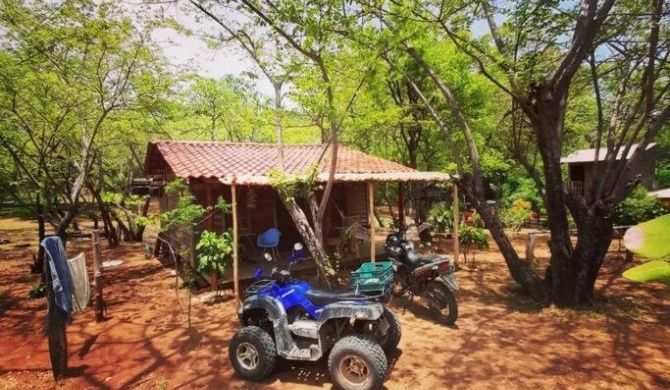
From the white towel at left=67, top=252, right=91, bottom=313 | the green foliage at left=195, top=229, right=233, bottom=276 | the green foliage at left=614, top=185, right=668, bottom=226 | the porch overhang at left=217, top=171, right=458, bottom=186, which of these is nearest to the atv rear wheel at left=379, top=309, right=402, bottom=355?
the porch overhang at left=217, top=171, right=458, bottom=186

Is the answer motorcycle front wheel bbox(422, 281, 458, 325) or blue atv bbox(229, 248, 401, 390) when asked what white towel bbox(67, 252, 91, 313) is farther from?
motorcycle front wheel bbox(422, 281, 458, 325)

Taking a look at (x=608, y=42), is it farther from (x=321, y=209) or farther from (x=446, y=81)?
(x=321, y=209)

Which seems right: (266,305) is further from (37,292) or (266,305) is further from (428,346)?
(37,292)

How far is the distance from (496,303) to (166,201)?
1014 cm

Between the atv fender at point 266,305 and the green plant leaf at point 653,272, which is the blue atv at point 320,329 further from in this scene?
the green plant leaf at point 653,272

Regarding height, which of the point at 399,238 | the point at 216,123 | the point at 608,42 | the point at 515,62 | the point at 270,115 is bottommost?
the point at 399,238

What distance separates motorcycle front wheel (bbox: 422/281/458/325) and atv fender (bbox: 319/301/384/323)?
2.25 metres

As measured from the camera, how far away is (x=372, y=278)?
16.6ft

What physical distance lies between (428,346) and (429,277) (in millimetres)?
1281

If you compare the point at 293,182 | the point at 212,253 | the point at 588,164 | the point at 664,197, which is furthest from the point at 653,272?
the point at 588,164

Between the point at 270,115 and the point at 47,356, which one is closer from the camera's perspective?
the point at 47,356

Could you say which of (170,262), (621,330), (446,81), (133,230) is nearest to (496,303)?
(621,330)

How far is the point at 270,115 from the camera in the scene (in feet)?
23.8

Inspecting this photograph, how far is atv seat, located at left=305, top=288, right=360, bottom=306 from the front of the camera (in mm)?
4605
